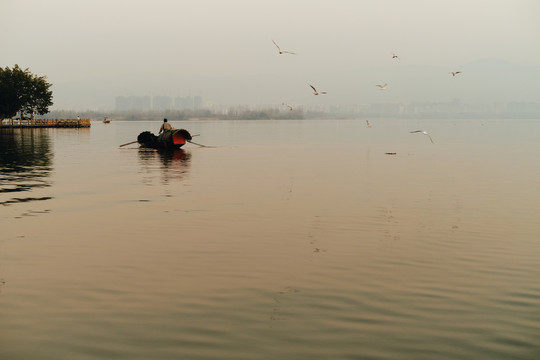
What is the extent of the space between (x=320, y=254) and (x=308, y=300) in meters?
3.90

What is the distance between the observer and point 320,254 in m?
14.4

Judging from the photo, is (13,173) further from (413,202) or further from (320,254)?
(320,254)

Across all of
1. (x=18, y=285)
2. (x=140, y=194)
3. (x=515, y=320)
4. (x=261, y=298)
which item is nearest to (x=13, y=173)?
(x=140, y=194)

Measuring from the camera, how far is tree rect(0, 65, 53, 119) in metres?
126

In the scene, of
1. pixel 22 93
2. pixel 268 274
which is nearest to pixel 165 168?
pixel 268 274

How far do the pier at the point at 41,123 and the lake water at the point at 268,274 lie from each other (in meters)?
113

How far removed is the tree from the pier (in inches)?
81.4

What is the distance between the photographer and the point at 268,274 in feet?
40.7

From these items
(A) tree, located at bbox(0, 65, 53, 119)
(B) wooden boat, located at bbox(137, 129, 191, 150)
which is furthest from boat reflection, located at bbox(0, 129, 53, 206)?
(A) tree, located at bbox(0, 65, 53, 119)

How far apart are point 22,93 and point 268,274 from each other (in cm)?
13007

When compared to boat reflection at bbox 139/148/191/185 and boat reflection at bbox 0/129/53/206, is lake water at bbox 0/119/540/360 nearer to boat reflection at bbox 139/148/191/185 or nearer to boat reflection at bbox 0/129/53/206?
boat reflection at bbox 0/129/53/206

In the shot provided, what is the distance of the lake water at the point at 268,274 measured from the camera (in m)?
8.54

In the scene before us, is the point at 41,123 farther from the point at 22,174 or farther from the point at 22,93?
the point at 22,174

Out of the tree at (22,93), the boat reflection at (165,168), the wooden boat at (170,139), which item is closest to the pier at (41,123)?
the tree at (22,93)
